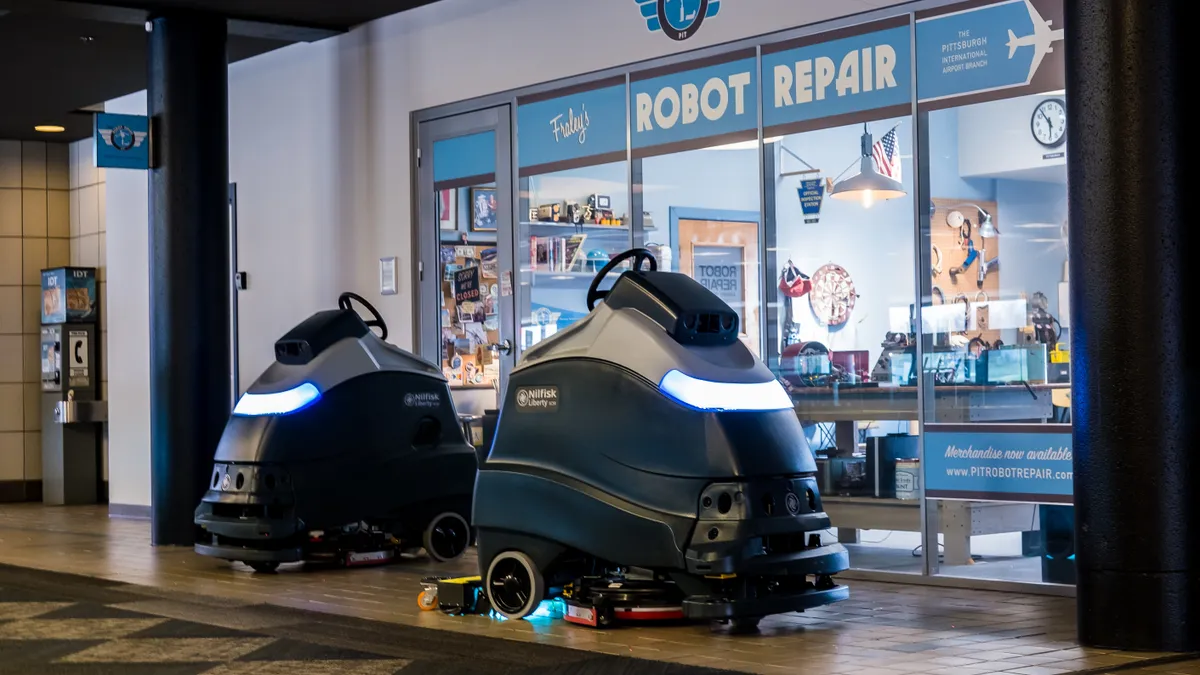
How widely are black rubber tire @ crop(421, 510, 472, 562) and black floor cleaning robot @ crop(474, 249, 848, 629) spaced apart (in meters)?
1.95

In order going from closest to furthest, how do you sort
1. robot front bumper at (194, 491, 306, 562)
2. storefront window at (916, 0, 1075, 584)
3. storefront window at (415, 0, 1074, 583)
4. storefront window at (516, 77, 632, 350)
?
1. storefront window at (916, 0, 1075, 584)
2. storefront window at (415, 0, 1074, 583)
3. robot front bumper at (194, 491, 306, 562)
4. storefront window at (516, 77, 632, 350)

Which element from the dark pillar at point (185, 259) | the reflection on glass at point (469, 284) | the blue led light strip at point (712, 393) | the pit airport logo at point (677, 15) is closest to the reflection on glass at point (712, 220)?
the pit airport logo at point (677, 15)

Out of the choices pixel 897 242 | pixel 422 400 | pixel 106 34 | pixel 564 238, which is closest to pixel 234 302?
pixel 106 34

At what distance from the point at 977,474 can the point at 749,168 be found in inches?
76.8

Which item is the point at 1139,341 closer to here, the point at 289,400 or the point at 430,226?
the point at 289,400

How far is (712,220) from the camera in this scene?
7848 millimetres

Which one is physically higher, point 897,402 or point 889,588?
point 897,402

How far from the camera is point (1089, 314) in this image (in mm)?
5055

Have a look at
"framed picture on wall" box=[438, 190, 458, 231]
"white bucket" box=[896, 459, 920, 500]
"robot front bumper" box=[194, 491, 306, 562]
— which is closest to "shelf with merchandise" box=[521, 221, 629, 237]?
"framed picture on wall" box=[438, 190, 458, 231]

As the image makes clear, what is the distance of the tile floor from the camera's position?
186 inches

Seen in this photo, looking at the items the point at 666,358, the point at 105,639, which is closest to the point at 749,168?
the point at 666,358

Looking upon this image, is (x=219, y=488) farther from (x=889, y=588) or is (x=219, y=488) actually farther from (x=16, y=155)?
(x=16, y=155)

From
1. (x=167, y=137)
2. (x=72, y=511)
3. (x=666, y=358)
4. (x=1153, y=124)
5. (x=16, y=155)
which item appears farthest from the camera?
(x=16, y=155)

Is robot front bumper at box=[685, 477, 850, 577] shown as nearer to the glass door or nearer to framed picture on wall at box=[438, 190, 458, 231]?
the glass door
